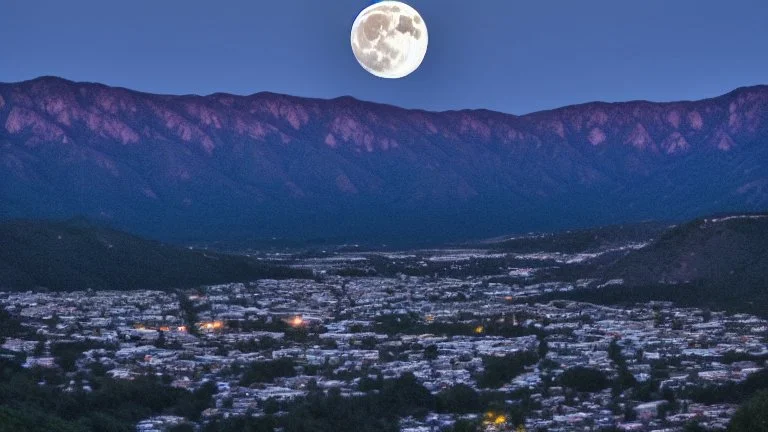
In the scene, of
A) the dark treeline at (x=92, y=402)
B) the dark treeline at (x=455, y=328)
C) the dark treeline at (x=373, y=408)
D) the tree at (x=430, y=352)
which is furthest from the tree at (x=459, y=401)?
the dark treeline at (x=455, y=328)

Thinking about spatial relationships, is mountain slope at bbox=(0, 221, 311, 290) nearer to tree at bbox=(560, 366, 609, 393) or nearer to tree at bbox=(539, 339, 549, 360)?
tree at bbox=(539, 339, 549, 360)

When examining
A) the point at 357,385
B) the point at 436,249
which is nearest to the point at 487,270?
the point at 436,249

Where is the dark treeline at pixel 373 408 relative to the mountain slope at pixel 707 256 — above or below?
below

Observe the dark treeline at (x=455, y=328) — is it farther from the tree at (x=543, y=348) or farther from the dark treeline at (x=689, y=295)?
the dark treeline at (x=689, y=295)

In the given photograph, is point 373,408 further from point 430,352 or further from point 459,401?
point 430,352

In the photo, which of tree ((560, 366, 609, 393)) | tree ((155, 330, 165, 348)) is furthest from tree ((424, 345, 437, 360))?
tree ((155, 330, 165, 348))

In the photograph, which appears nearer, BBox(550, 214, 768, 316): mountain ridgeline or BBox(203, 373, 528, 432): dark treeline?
BBox(203, 373, 528, 432): dark treeline

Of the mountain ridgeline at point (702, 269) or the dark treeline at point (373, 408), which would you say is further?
the mountain ridgeline at point (702, 269)

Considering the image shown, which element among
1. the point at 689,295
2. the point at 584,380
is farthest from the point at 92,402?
the point at 689,295
